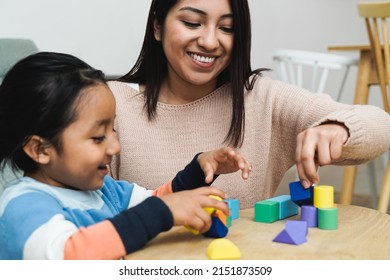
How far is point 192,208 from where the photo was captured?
93 centimetres

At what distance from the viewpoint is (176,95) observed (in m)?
1.65

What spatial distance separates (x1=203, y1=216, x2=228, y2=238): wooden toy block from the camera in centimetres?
A: 95

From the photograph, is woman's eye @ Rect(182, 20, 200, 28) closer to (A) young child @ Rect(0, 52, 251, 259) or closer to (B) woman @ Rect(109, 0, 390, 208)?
(B) woman @ Rect(109, 0, 390, 208)

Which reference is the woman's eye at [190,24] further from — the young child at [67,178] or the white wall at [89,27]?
the white wall at [89,27]

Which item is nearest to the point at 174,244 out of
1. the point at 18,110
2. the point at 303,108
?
the point at 18,110

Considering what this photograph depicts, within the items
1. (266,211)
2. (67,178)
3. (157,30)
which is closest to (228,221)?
(266,211)

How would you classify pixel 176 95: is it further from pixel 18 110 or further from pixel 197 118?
pixel 18 110

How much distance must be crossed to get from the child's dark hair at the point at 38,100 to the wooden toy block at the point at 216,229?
297 millimetres

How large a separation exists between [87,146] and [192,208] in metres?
0.22

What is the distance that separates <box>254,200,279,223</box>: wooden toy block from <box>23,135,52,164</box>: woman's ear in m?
0.38

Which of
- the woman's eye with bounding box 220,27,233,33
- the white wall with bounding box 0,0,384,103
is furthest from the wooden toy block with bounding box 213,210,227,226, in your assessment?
the white wall with bounding box 0,0,384,103

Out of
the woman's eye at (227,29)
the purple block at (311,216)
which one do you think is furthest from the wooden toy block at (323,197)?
the woman's eye at (227,29)
